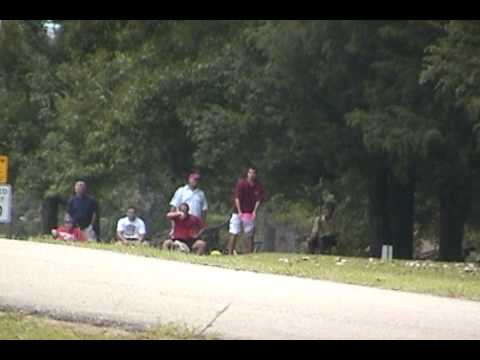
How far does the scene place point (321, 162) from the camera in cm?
2611

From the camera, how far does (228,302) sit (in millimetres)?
11555

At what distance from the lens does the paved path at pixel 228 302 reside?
10438mm

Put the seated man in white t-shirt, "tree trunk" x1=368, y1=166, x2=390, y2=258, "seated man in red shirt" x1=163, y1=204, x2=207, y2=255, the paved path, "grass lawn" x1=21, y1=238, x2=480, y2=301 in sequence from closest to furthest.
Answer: the paved path
"grass lawn" x1=21, y1=238, x2=480, y2=301
"seated man in red shirt" x1=163, y1=204, x2=207, y2=255
the seated man in white t-shirt
"tree trunk" x1=368, y1=166, x2=390, y2=258

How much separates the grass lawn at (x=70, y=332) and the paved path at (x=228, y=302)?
0.90 ft

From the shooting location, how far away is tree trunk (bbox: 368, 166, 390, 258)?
27.0m

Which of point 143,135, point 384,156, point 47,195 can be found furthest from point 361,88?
point 47,195

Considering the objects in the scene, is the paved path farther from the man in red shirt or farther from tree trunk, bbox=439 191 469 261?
tree trunk, bbox=439 191 469 261

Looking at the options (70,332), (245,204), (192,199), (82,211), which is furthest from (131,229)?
(70,332)

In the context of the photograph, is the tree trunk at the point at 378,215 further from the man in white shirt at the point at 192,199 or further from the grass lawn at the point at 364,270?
the grass lawn at the point at 364,270

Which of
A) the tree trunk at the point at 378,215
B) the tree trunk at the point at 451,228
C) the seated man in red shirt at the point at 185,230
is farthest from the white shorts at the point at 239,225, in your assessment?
the tree trunk at the point at 451,228

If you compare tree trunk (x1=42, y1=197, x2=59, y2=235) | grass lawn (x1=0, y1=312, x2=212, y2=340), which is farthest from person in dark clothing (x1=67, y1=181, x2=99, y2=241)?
tree trunk (x1=42, y1=197, x2=59, y2=235)

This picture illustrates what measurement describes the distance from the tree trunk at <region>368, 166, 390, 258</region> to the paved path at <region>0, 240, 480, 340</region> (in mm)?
12955

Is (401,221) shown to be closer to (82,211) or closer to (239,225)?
(239,225)

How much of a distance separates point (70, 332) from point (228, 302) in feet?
6.71
